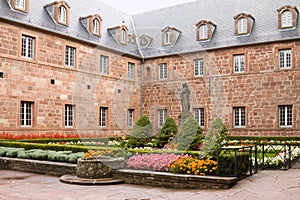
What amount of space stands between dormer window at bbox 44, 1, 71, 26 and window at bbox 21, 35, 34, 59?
7.43ft

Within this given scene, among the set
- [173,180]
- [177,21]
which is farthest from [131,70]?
[173,180]

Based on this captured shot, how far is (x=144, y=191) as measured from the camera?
8.03 m

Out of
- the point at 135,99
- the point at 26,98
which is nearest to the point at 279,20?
the point at 135,99

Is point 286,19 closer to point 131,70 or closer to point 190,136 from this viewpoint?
point 131,70

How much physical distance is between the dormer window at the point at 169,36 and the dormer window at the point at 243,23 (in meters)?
4.43

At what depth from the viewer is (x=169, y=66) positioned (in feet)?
82.9

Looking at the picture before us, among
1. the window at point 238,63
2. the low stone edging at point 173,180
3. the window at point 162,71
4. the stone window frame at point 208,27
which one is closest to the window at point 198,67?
the stone window frame at point 208,27

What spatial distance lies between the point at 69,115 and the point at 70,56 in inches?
137

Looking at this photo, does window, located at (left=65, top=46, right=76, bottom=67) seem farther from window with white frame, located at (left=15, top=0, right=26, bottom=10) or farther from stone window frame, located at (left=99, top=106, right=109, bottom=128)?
stone window frame, located at (left=99, top=106, right=109, bottom=128)

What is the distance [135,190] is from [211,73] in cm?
1649

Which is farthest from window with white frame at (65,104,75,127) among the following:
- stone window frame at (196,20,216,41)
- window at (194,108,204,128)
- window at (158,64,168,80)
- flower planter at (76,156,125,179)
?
flower planter at (76,156,125,179)

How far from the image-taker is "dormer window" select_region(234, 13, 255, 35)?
73.5 ft

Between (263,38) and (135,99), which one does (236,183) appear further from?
(135,99)

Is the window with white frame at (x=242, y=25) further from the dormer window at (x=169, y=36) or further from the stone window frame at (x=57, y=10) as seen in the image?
the stone window frame at (x=57, y=10)
